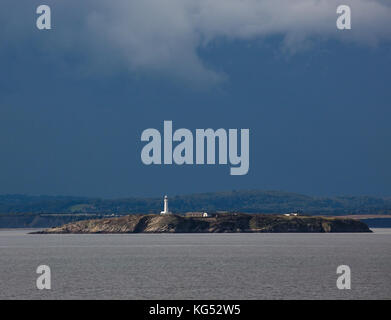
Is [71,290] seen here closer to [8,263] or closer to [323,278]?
[323,278]

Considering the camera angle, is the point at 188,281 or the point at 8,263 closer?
the point at 188,281

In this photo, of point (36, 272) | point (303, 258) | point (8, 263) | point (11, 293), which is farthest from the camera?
point (303, 258)

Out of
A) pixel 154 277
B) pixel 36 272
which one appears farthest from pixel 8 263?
pixel 154 277
